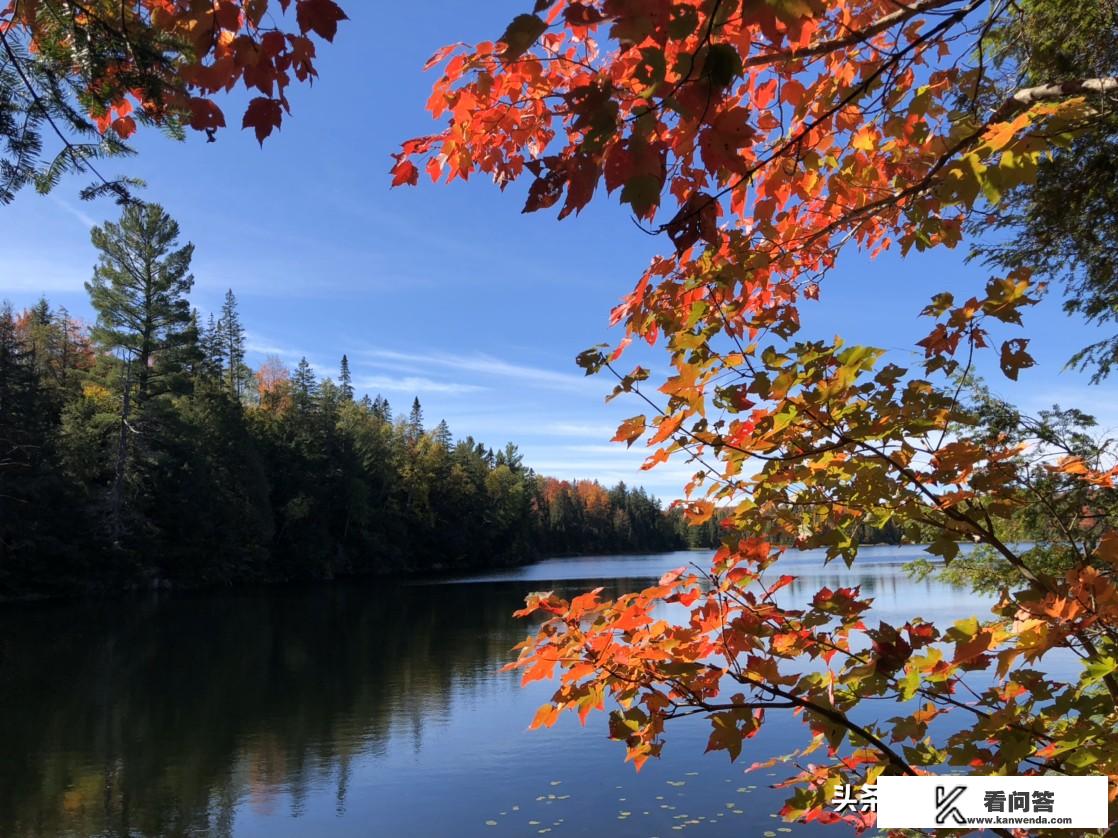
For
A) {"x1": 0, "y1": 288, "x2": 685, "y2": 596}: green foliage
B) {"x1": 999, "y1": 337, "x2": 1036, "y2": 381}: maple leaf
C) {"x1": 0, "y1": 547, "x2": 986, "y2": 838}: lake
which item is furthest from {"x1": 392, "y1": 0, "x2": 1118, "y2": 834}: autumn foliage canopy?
{"x1": 0, "y1": 288, "x2": 685, "y2": 596}: green foliage

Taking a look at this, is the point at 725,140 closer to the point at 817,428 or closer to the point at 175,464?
the point at 817,428

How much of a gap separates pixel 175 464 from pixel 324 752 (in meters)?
29.1

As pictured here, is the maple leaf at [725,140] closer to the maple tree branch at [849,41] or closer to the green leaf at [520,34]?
the maple tree branch at [849,41]

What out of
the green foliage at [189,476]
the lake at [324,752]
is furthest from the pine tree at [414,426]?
the lake at [324,752]

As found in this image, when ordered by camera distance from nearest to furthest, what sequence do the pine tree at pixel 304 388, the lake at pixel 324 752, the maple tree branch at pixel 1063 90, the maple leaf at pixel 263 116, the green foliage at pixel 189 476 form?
the maple leaf at pixel 263 116
the maple tree branch at pixel 1063 90
the lake at pixel 324 752
the green foliage at pixel 189 476
the pine tree at pixel 304 388

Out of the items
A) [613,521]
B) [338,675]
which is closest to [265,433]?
[338,675]

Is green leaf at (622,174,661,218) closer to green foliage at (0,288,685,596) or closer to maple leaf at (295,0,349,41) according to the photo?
maple leaf at (295,0,349,41)

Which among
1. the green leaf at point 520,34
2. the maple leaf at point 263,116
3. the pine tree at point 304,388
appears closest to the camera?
the green leaf at point 520,34

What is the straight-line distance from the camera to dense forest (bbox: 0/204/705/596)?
92.8ft

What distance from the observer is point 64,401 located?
3291cm

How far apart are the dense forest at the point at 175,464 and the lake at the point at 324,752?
6598mm

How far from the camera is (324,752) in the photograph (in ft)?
31.8

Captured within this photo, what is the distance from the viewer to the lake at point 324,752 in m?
7.43

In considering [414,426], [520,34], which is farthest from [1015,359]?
[414,426]
